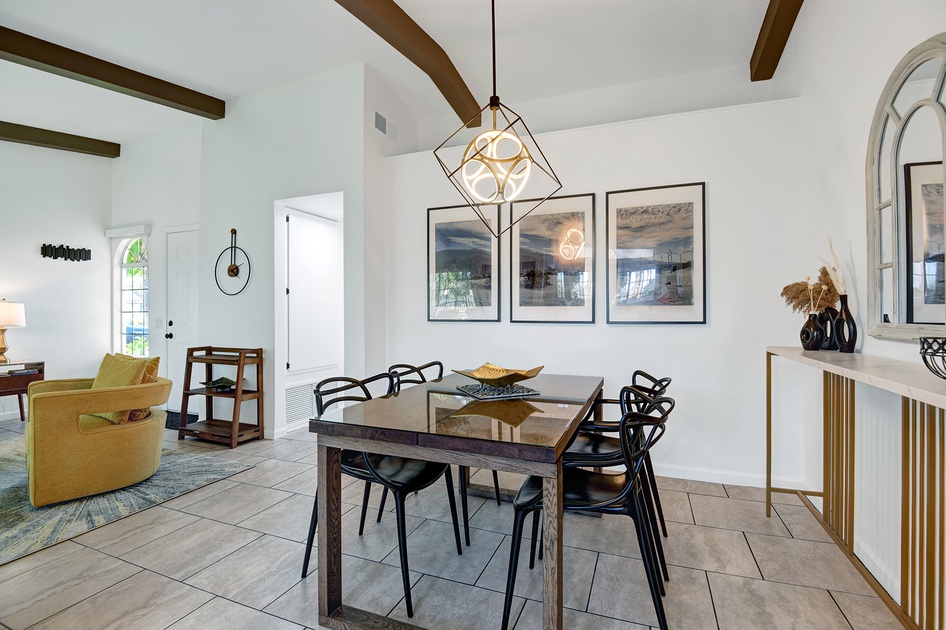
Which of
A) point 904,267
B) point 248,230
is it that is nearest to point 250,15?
point 248,230

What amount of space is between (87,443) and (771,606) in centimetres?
392

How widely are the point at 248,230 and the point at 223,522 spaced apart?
2.92 m

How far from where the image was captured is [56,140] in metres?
5.38

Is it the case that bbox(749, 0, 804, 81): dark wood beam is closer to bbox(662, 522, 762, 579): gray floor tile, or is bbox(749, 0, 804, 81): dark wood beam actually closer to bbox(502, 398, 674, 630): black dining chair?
bbox(502, 398, 674, 630): black dining chair

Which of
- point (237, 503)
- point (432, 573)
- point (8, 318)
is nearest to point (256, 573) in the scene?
point (432, 573)

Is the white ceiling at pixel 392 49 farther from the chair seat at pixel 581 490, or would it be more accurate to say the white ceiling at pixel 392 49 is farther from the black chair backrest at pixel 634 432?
the chair seat at pixel 581 490

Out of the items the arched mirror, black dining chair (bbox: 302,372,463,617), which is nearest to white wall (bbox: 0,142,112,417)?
black dining chair (bbox: 302,372,463,617)

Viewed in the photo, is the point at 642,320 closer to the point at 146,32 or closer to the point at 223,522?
the point at 223,522

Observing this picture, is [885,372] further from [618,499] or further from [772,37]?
[772,37]

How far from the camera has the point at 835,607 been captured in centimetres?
184

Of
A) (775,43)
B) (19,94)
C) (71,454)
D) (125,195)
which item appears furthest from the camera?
(125,195)

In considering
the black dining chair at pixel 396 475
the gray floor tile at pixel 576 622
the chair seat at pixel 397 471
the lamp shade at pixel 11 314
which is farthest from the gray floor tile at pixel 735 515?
the lamp shade at pixel 11 314

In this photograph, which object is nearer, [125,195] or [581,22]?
[581,22]

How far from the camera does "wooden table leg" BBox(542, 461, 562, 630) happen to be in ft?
4.67
